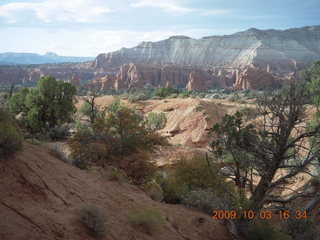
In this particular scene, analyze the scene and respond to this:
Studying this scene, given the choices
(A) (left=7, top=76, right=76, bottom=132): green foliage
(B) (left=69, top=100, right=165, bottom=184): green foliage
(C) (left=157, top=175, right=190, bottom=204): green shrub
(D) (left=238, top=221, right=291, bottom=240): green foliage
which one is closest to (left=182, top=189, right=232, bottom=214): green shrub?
(C) (left=157, top=175, right=190, bottom=204): green shrub

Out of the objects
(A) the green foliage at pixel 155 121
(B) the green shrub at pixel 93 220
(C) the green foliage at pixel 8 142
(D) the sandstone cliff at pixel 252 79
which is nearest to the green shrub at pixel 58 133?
(A) the green foliage at pixel 155 121

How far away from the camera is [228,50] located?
15225cm

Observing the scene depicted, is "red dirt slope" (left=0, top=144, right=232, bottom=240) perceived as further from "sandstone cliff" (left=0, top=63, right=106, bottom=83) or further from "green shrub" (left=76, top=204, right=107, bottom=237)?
"sandstone cliff" (left=0, top=63, right=106, bottom=83)

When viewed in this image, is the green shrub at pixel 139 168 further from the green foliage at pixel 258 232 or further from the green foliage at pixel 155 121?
the green foliage at pixel 155 121

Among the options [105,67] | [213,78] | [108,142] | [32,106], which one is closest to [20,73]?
[105,67]

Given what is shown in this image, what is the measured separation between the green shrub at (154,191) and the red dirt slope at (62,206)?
0.34 meters

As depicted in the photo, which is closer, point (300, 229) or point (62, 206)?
point (62, 206)

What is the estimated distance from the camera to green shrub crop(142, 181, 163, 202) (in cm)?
870

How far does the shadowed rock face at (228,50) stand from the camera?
13875 cm

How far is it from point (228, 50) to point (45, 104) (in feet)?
461

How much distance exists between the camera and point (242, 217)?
7.21 meters

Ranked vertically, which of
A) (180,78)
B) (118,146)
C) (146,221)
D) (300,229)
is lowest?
(300,229)

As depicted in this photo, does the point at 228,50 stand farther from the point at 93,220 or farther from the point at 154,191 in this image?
the point at 93,220

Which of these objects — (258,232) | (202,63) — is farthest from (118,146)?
(202,63)
